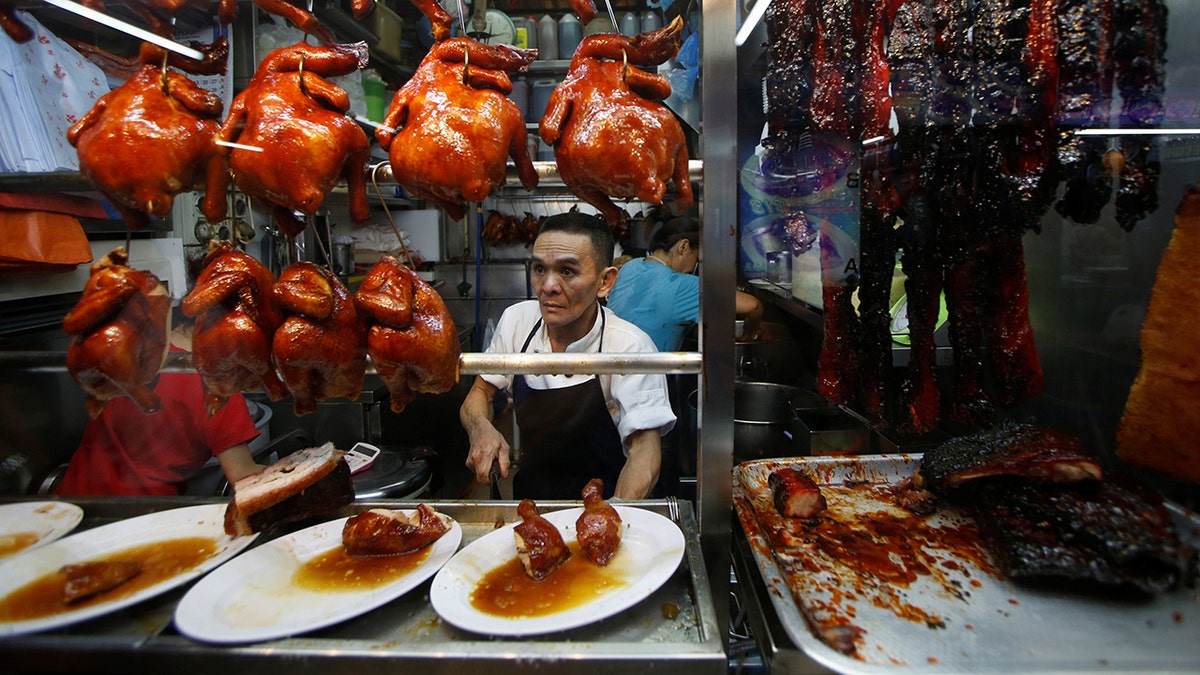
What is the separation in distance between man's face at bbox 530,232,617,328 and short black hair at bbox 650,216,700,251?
102cm

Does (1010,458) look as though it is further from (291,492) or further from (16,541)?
(16,541)

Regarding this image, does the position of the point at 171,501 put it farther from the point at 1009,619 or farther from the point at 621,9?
the point at 621,9

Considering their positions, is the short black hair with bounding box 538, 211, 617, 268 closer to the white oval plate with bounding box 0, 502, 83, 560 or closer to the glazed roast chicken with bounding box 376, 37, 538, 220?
the glazed roast chicken with bounding box 376, 37, 538, 220

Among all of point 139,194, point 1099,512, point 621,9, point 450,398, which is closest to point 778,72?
point 1099,512

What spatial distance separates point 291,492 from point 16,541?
791 mm

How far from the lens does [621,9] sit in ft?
19.9

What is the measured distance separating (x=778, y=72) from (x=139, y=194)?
1.94 m

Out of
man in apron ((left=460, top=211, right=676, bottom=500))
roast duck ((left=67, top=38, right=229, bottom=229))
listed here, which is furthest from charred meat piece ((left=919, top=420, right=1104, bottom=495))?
roast duck ((left=67, top=38, right=229, bottom=229))

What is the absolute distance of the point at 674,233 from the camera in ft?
12.9

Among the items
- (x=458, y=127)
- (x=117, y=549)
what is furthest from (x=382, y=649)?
(x=458, y=127)

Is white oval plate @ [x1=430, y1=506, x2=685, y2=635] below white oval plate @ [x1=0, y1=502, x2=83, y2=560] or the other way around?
below

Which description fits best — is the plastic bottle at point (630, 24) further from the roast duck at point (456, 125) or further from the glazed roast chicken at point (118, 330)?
the glazed roast chicken at point (118, 330)

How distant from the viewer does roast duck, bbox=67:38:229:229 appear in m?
1.53

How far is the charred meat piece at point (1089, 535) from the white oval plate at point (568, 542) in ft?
3.01
